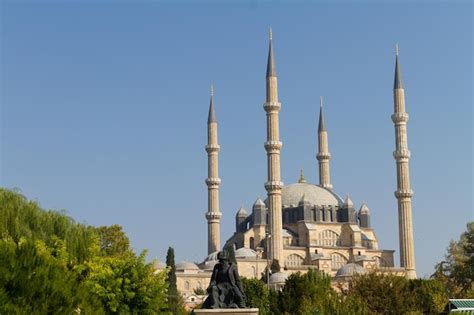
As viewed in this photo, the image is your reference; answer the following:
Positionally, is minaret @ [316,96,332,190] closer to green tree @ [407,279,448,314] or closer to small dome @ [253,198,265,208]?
small dome @ [253,198,265,208]

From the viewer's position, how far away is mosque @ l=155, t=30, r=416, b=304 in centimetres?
5922

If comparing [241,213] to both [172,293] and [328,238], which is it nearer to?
[328,238]

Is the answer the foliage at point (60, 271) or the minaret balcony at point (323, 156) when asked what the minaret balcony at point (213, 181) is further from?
the foliage at point (60, 271)

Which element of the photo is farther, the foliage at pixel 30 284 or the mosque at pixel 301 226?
the mosque at pixel 301 226

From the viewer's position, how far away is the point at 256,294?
40.1 m

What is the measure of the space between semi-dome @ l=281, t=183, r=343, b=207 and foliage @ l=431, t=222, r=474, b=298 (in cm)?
1336

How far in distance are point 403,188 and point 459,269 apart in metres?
11.4

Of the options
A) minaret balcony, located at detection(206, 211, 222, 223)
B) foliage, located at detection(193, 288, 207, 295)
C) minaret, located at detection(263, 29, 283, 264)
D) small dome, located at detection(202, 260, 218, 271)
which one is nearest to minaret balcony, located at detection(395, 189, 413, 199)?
minaret, located at detection(263, 29, 283, 264)

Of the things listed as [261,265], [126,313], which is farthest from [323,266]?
[126,313]

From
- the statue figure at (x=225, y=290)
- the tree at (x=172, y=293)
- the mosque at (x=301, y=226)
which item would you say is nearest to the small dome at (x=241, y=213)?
the mosque at (x=301, y=226)

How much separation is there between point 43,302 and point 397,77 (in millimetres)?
54732

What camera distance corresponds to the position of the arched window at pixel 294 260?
6556cm

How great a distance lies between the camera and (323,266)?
216 ft

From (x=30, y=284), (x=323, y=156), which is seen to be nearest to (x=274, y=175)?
(x=323, y=156)
